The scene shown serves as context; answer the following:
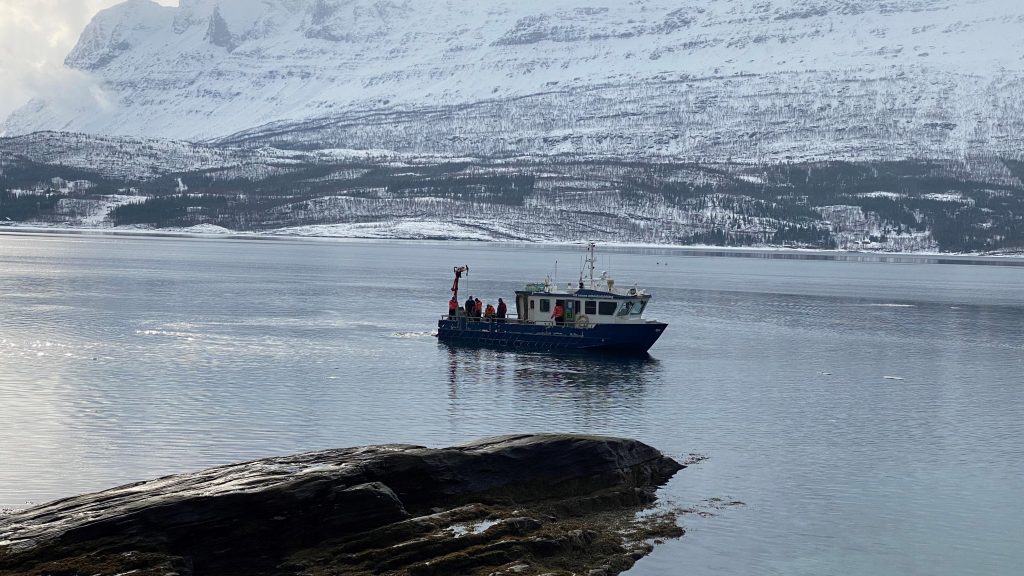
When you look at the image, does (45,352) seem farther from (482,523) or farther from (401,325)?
(482,523)

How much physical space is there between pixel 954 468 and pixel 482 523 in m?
24.0

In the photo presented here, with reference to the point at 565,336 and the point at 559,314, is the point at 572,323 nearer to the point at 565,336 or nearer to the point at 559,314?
the point at 565,336

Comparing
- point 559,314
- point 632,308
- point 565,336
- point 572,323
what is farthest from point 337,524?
point 632,308

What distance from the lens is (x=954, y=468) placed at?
4956 cm

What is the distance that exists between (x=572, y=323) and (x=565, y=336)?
1.05 meters

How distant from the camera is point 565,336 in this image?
88.0 metres

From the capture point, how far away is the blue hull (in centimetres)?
8725

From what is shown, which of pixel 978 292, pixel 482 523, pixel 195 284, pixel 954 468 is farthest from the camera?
pixel 978 292

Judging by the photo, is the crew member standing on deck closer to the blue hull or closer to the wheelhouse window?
the blue hull

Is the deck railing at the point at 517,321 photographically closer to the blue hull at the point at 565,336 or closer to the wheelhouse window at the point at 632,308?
the blue hull at the point at 565,336

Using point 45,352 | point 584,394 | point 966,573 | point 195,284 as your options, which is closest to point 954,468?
point 966,573

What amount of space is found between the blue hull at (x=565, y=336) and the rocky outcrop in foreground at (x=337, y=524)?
159ft

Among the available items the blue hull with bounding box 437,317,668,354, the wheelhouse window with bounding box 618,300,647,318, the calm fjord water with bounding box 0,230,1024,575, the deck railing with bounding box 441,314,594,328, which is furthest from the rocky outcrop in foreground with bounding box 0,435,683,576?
the wheelhouse window with bounding box 618,300,647,318

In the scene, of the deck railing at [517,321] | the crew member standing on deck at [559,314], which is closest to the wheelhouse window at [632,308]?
the deck railing at [517,321]
